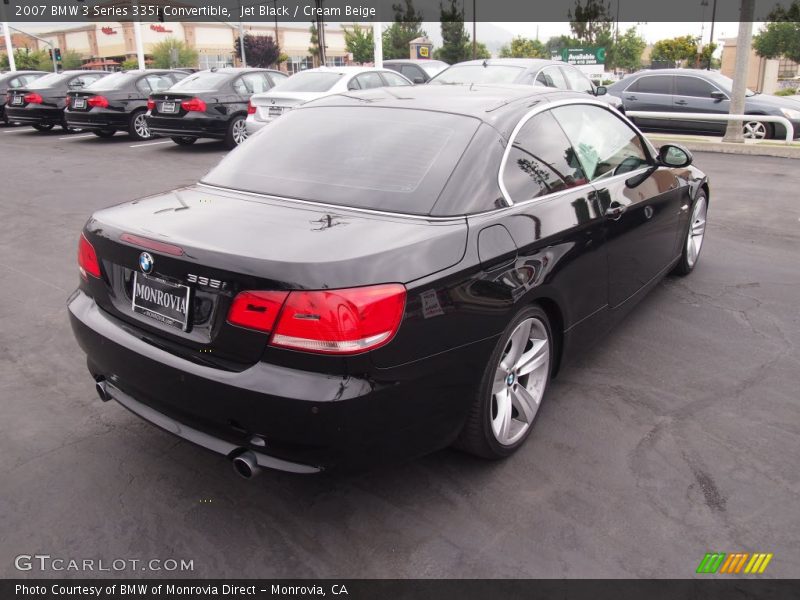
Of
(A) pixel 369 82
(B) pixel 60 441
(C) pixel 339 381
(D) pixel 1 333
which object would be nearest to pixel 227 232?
(C) pixel 339 381

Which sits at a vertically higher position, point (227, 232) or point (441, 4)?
point (441, 4)

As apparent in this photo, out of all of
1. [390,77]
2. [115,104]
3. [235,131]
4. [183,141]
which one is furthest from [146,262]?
[115,104]

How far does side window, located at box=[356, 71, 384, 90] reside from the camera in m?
12.9

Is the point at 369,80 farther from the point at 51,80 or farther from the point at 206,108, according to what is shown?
the point at 51,80

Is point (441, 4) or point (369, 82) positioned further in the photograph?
point (441, 4)

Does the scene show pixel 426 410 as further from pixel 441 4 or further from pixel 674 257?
pixel 441 4

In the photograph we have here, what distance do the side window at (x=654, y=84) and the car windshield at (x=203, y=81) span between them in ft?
28.8

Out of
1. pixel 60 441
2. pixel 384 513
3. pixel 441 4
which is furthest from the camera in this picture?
pixel 441 4

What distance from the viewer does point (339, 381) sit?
2416 mm

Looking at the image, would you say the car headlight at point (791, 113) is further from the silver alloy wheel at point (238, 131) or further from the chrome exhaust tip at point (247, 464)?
the chrome exhaust tip at point (247, 464)

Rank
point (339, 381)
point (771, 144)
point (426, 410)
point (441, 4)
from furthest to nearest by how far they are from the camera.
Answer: point (441, 4), point (771, 144), point (426, 410), point (339, 381)

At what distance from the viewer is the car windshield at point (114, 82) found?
16.0 metres

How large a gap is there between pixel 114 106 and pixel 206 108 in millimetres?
3594
